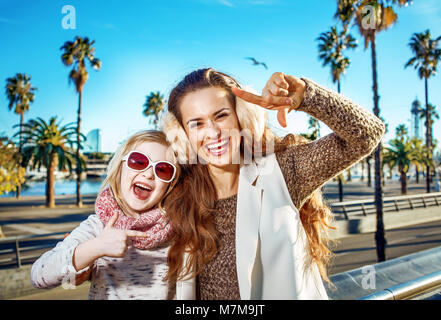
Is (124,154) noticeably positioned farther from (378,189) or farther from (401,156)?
(401,156)

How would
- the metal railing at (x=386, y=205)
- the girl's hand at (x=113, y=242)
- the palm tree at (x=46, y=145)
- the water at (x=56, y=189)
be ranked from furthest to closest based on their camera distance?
1. the water at (x=56, y=189)
2. the palm tree at (x=46, y=145)
3. the metal railing at (x=386, y=205)
4. the girl's hand at (x=113, y=242)

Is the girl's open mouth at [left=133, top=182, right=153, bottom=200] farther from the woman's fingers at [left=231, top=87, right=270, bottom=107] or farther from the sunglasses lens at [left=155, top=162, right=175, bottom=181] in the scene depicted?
the woman's fingers at [left=231, top=87, right=270, bottom=107]

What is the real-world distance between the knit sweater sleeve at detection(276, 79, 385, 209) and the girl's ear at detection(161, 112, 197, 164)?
461 mm

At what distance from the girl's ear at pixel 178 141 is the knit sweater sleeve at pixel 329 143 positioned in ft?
1.51

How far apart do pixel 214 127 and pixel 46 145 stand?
2305cm

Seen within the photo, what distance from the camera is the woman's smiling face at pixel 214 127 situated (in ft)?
4.80

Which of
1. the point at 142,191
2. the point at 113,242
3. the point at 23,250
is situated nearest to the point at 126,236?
the point at 113,242

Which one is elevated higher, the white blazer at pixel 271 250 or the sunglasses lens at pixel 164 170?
the sunglasses lens at pixel 164 170

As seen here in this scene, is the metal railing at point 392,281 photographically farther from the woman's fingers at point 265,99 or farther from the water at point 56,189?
the water at point 56,189

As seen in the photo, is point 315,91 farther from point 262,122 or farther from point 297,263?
point 297,263

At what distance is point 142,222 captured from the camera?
51.8 inches

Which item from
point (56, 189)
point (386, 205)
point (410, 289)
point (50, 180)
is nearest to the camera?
point (410, 289)

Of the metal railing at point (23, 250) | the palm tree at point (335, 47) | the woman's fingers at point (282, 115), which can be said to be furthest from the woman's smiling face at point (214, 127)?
the palm tree at point (335, 47)
